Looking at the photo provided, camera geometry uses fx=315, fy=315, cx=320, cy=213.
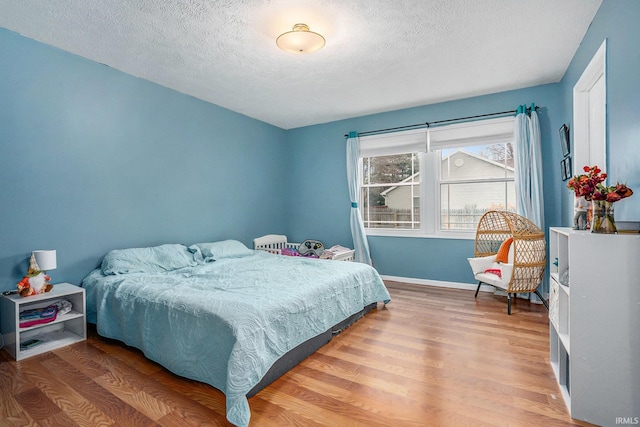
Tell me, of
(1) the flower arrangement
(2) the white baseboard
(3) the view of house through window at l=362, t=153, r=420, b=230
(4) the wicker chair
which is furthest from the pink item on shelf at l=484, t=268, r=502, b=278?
(1) the flower arrangement

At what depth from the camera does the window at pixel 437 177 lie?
416 cm

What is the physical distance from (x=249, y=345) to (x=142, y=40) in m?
2.68

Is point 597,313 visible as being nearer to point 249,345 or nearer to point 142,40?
point 249,345

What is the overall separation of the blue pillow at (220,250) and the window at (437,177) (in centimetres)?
208

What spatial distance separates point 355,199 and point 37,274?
3766 mm

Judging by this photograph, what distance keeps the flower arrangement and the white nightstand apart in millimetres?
3716

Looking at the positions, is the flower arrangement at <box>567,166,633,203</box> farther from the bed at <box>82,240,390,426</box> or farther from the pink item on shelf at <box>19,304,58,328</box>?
the pink item on shelf at <box>19,304,58,328</box>

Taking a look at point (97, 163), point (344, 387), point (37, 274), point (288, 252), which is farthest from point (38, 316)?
point (288, 252)

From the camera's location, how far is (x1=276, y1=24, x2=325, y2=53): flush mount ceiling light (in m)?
2.39

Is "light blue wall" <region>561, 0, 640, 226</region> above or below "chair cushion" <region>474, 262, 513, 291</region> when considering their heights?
above

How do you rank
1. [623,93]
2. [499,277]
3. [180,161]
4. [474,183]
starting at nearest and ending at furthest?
[623,93] < [499,277] < [180,161] < [474,183]

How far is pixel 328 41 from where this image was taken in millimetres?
2740

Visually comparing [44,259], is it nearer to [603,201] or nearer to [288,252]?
[288,252]

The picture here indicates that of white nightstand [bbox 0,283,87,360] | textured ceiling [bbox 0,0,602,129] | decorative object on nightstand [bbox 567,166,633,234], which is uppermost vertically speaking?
textured ceiling [bbox 0,0,602,129]
